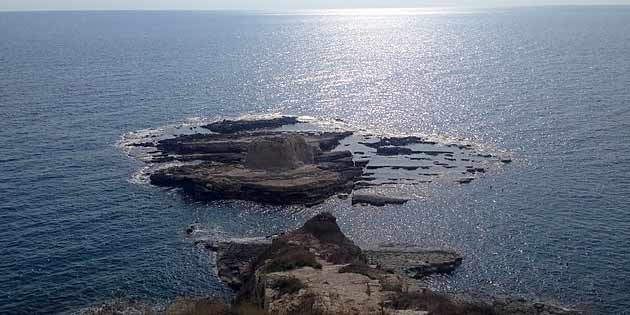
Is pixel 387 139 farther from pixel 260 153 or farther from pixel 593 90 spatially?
pixel 593 90

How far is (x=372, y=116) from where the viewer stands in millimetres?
145250

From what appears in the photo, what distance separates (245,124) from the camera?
130000mm

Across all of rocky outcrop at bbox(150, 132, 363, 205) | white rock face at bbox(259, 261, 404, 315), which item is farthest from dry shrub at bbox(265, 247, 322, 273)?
rocky outcrop at bbox(150, 132, 363, 205)

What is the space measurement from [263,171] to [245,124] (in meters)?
33.8

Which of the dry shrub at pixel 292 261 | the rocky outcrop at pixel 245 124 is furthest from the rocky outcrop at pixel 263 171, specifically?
the dry shrub at pixel 292 261

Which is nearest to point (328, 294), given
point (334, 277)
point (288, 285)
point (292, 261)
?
point (288, 285)

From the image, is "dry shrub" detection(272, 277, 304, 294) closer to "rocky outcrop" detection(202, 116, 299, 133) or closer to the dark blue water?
the dark blue water

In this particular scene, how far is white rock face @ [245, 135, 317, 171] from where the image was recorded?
99.2 meters

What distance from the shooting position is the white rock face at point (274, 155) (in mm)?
99188

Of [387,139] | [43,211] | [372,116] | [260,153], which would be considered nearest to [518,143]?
[387,139]

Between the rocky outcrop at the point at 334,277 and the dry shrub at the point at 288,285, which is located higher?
the dry shrub at the point at 288,285

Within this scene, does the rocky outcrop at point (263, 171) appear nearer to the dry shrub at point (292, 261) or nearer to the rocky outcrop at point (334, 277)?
the rocky outcrop at point (334, 277)

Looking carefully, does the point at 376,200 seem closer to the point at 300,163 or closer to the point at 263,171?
the point at 300,163

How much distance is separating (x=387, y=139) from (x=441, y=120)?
22.0m
